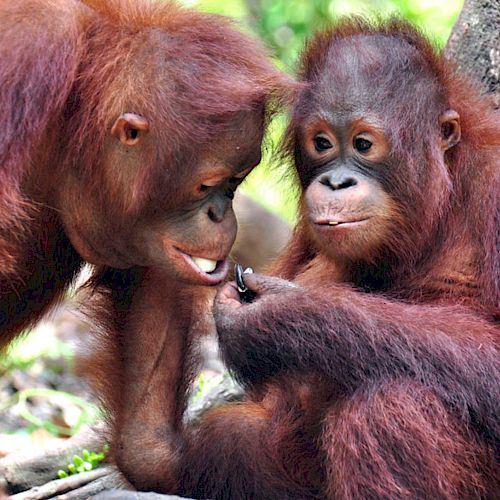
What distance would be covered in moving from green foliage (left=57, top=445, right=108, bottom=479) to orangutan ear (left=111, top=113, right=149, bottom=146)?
1.52 m

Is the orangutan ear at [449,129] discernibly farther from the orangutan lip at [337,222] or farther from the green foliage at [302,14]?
the green foliage at [302,14]

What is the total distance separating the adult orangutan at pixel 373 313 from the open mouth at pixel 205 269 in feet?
0.30

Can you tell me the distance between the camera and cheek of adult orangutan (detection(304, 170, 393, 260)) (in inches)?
149

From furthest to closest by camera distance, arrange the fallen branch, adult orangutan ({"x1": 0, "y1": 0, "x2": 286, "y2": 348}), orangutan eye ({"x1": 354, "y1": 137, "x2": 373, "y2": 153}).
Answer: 1. the fallen branch
2. orangutan eye ({"x1": 354, "y1": 137, "x2": 373, "y2": 153})
3. adult orangutan ({"x1": 0, "y1": 0, "x2": 286, "y2": 348})

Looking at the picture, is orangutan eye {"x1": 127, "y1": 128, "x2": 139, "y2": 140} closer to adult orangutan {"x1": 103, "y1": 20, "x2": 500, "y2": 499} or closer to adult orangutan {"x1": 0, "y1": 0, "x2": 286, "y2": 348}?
adult orangutan {"x1": 0, "y1": 0, "x2": 286, "y2": 348}

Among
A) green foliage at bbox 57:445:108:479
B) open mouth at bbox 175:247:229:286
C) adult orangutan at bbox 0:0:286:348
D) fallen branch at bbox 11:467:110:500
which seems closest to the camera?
adult orangutan at bbox 0:0:286:348

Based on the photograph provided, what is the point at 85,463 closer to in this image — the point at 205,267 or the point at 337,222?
the point at 205,267

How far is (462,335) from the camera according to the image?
359 cm

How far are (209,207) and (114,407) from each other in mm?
1023

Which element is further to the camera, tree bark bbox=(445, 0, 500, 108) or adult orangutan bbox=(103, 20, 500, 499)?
tree bark bbox=(445, 0, 500, 108)

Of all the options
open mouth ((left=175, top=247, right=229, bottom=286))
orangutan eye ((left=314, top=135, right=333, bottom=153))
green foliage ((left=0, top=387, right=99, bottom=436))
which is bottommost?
green foliage ((left=0, top=387, right=99, bottom=436))

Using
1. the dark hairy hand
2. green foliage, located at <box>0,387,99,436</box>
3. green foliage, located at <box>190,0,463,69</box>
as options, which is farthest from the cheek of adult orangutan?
green foliage, located at <box>190,0,463,69</box>

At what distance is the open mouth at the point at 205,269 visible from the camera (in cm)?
374

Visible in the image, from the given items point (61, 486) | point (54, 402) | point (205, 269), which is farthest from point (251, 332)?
point (54, 402)
